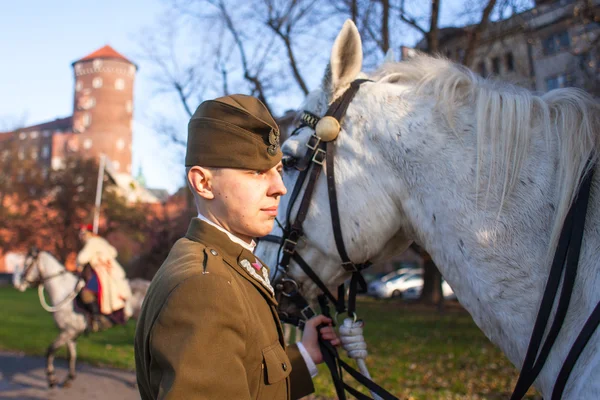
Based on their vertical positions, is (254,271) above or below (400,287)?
above

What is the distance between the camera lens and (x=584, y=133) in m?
1.66

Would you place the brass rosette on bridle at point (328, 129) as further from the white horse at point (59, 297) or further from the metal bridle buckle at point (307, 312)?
the white horse at point (59, 297)

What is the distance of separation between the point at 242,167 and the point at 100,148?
83.4 metres

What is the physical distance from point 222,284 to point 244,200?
0.29 metres

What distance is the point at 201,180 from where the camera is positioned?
4.95 feet

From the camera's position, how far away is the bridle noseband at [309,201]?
2.07 m

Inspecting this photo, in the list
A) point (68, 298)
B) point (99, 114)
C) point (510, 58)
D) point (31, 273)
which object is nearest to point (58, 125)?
point (99, 114)

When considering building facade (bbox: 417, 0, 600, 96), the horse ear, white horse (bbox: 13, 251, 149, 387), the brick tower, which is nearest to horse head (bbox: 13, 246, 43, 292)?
white horse (bbox: 13, 251, 149, 387)

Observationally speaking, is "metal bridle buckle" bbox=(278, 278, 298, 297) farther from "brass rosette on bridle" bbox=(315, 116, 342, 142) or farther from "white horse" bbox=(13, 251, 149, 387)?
"white horse" bbox=(13, 251, 149, 387)

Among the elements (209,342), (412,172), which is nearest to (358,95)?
(412,172)

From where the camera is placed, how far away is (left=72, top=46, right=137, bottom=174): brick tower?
7919cm

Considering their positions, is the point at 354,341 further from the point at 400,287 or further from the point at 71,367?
the point at 400,287

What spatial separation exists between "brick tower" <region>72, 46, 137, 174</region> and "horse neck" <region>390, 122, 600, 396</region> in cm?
8147

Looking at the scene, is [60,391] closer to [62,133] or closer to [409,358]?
[409,358]
